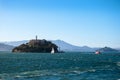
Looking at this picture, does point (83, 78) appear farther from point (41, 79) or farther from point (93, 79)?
point (41, 79)

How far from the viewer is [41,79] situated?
4825 cm

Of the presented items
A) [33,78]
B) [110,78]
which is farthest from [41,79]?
[110,78]

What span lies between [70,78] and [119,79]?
754 cm

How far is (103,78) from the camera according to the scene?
50.6 metres

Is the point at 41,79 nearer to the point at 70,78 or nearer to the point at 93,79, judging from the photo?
the point at 70,78

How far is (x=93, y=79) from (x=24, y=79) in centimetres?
1048

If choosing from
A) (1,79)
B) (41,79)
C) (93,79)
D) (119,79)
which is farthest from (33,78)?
(119,79)

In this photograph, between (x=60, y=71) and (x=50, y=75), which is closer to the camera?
(x=50, y=75)

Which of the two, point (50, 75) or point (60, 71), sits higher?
point (60, 71)

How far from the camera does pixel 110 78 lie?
166 feet

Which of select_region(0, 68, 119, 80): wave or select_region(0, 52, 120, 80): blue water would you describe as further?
select_region(0, 52, 120, 80): blue water

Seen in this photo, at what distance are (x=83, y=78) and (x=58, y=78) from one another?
393 centimetres

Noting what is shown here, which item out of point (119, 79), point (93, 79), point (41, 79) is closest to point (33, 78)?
point (41, 79)

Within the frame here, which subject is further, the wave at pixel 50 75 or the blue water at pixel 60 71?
the blue water at pixel 60 71
